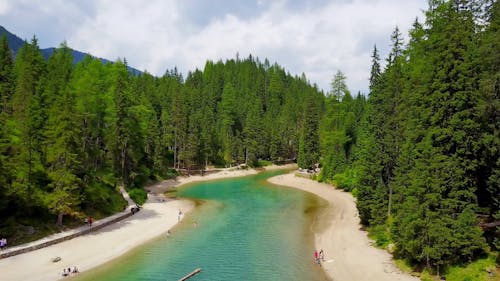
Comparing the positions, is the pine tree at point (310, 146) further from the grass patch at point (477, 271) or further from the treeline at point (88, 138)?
the grass patch at point (477, 271)

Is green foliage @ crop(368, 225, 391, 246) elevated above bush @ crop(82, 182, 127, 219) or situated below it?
below

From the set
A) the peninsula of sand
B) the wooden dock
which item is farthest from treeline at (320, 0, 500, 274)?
the peninsula of sand

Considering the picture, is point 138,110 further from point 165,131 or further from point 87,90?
point 165,131

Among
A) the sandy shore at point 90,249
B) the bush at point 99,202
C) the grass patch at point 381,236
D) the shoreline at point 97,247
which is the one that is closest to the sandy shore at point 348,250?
the grass patch at point 381,236

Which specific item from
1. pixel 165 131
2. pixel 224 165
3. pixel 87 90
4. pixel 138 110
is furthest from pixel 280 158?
pixel 87 90

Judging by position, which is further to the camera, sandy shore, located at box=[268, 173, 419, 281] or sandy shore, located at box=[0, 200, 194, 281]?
sandy shore, located at box=[268, 173, 419, 281]

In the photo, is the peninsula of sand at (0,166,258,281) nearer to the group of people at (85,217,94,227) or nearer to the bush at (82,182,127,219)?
the group of people at (85,217,94,227)
